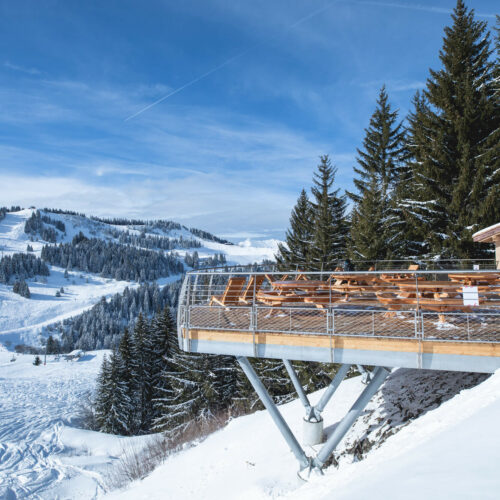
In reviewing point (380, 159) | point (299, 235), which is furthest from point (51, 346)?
point (380, 159)

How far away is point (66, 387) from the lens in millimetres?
58969

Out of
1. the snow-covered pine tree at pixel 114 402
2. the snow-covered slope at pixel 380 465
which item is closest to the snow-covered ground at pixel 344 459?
the snow-covered slope at pixel 380 465

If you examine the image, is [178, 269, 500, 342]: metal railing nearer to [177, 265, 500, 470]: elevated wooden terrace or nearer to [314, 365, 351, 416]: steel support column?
[177, 265, 500, 470]: elevated wooden terrace

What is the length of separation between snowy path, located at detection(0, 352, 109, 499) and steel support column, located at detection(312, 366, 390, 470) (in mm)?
14578

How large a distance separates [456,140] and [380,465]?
46.1ft

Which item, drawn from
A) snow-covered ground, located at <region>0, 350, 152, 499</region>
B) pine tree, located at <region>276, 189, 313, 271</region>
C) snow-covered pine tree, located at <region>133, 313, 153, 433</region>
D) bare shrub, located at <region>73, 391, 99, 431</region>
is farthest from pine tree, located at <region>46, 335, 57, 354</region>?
pine tree, located at <region>276, 189, 313, 271</region>

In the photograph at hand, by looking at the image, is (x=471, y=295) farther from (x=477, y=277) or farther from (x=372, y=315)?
(x=477, y=277)

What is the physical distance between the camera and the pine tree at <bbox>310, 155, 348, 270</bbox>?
21.7 meters

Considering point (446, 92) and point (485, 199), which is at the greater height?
point (446, 92)

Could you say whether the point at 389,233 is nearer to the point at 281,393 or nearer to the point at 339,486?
the point at 281,393

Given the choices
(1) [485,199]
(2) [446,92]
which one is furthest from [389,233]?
(2) [446,92]

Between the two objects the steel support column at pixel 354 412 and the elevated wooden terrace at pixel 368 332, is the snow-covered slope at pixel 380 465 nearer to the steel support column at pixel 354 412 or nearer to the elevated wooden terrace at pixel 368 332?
the steel support column at pixel 354 412

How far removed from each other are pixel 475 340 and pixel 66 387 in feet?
218

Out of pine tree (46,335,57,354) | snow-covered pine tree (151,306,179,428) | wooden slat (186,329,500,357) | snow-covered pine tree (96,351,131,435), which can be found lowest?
pine tree (46,335,57,354)
